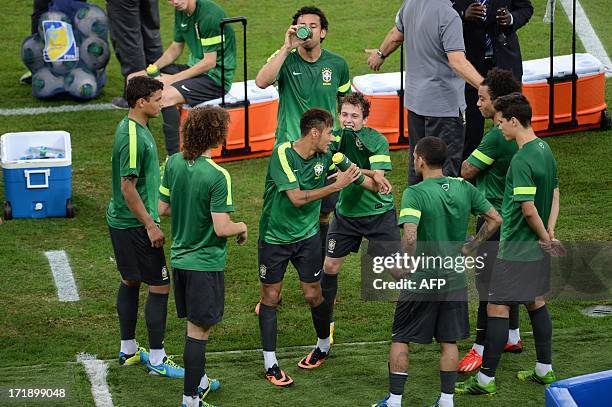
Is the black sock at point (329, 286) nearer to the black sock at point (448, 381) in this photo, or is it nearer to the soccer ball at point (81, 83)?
the black sock at point (448, 381)

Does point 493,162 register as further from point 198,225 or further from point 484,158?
point 198,225

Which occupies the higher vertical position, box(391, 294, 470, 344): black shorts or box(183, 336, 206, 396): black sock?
box(391, 294, 470, 344): black shorts

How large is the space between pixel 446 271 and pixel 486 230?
1.33 ft

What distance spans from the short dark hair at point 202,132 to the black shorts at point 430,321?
148 cm

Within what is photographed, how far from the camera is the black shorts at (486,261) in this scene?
7910mm

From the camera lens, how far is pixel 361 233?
8.38 m

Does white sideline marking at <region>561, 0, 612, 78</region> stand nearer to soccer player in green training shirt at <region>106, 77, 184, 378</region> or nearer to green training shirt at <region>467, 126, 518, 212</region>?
green training shirt at <region>467, 126, 518, 212</region>

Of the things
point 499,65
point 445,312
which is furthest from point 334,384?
point 499,65

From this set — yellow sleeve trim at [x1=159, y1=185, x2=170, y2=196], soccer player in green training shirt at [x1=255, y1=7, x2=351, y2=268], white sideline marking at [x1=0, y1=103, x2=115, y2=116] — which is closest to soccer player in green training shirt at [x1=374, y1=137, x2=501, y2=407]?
yellow sleeve trim at [x1=159, y1=185, x2=170, y2=196]

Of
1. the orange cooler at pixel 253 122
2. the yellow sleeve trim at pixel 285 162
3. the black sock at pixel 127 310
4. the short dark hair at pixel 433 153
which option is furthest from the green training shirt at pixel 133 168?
the orange cooler at pixel 253 122

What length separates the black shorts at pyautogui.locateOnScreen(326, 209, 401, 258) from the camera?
8.34 m

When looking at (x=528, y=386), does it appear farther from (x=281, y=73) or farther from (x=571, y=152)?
(x=571, y=152)

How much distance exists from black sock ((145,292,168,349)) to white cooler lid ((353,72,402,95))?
5.03m

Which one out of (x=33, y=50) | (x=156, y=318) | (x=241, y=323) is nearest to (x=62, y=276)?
(x=241, y=323)
